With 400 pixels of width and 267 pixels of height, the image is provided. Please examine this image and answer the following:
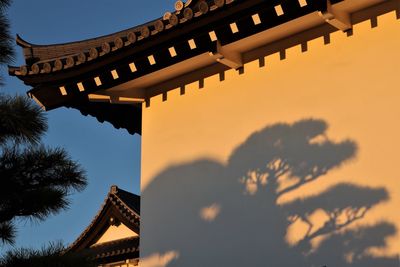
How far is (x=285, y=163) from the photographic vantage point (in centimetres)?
648

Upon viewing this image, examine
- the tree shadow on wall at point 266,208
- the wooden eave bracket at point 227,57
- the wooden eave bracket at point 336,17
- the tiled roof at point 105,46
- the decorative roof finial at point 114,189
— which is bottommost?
the tree shadow on wall at point 266,208

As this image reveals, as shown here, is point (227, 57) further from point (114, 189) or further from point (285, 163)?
point (114, 189)

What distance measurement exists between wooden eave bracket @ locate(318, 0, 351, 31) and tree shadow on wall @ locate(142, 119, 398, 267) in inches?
35.6

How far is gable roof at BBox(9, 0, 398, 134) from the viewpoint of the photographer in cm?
628

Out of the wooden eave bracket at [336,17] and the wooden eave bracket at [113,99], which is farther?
the wooden eave bracket at [113,99]

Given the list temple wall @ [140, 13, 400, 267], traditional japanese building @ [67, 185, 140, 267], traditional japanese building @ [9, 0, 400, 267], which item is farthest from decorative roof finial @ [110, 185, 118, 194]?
temple wall @ [140, 13, 400, 267]

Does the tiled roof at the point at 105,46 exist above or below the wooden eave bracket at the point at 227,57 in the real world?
above

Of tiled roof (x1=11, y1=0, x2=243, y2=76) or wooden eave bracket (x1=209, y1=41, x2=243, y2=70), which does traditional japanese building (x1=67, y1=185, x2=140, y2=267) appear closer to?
tiled roof (x1=11, y1=0, x2=243, y2=76)

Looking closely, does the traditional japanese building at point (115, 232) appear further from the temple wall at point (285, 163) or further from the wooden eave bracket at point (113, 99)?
the temple wall at point (285, 163)

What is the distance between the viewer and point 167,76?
25.0 ft

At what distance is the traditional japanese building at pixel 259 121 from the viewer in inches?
236

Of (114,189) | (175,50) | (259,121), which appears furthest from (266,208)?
(114,189)

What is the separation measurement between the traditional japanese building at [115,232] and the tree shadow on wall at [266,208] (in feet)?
13.4

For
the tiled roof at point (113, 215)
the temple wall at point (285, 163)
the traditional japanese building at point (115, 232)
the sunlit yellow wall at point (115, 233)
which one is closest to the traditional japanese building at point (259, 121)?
the temple wall at point (285, 163)
